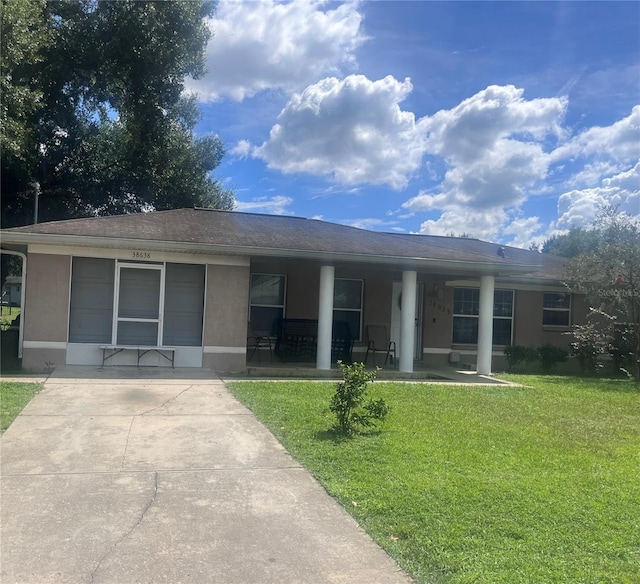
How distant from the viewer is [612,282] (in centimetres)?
1313

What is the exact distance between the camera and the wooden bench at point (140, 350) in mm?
11477

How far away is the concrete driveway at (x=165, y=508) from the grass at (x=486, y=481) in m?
0.33

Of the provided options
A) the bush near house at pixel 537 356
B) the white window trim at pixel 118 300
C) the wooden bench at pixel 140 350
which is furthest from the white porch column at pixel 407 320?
the white window trim at pixel 118 300

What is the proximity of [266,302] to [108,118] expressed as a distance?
15451mm

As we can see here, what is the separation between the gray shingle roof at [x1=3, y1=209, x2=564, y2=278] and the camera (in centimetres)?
1108

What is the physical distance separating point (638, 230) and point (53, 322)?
12.7 m

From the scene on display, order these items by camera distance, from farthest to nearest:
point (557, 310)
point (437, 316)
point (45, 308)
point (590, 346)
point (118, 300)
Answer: point (557, 310) → point (437, 316) → point (590, 346) → point (118, 300) → point (45, 308)

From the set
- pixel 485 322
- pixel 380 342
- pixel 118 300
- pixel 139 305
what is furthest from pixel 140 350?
pixel 485 322

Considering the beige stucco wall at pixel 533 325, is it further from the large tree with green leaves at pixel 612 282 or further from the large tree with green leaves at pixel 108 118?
the large tree with green leaves at pixel 108 118

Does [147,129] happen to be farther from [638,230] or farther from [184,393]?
[638,230]

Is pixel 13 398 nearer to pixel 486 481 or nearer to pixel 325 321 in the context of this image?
pixel 325 321

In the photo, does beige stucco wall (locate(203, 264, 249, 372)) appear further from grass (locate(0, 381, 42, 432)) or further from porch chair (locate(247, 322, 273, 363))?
grass (locate(0, 381, 42, 432))

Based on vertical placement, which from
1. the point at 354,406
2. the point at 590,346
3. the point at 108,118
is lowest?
the point at 354,406

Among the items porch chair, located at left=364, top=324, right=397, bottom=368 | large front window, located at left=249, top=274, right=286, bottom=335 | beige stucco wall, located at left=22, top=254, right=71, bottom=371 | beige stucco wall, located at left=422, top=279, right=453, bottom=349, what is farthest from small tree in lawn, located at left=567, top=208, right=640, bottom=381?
beige stucco wall, located at left=22, top=254, right=71, bottom=371
